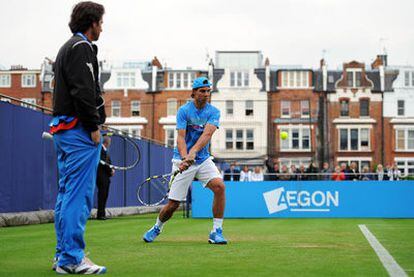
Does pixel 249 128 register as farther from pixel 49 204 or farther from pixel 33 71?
pixel 49 204

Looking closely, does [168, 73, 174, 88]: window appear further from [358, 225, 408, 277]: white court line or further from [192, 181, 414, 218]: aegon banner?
[358, 225, 408, 277]: white court line

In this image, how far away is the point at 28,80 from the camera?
78438 millimetres

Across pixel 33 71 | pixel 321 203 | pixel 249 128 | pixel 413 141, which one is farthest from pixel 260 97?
pixel 321 203

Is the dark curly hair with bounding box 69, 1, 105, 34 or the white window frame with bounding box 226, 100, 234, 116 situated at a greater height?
the white window frame with bounding box 226, 100, 234, 116

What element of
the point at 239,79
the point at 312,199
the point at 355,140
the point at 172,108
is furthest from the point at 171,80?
the point at 312,199

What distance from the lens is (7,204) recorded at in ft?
51.9

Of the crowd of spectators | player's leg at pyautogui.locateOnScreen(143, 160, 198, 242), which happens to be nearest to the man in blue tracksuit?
player's leg at pyautogui.locateOnScreen(143, 160, 198, 242)

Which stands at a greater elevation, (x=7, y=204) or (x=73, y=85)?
(x=73, y=85)

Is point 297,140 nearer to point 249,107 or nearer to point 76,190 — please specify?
point 249,107

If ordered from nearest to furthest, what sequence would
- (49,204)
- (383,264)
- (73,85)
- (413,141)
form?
1. (73,85)
2. (383,264)
3. (49,204)
4. (413,141)

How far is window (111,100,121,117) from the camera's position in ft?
252

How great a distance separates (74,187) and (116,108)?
71.3m

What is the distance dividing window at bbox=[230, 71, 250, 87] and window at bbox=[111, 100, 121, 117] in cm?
1176

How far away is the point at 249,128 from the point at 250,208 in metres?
53.4
